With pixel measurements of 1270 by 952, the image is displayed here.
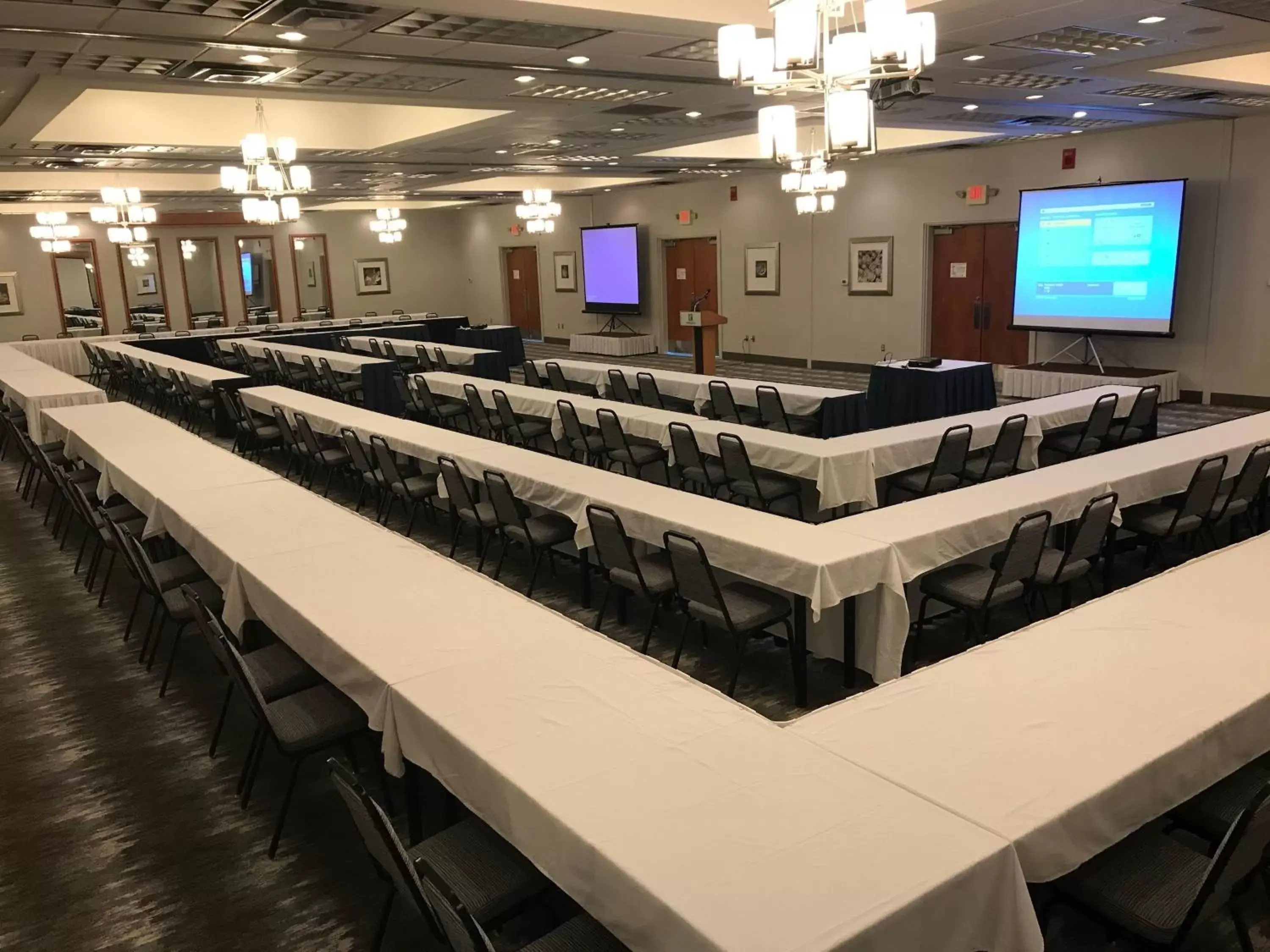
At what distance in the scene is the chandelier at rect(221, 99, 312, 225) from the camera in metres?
7.63

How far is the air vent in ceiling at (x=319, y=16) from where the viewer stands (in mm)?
4641

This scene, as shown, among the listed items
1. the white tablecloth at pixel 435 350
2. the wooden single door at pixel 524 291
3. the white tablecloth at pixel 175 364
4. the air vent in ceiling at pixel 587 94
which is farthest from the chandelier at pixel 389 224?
the air vent in ceiling at pixel 587 94

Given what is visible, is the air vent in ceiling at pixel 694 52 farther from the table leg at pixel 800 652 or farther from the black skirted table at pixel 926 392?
the black skirted table at pixel 926 392

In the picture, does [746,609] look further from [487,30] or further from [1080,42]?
[1080,42]

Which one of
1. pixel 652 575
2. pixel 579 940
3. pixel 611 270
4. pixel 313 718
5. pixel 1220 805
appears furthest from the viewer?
pixel 611 270

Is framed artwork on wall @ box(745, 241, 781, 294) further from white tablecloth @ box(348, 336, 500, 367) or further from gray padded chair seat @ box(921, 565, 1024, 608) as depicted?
gray padded chair seat @ box(921, 565, 1024, 608)

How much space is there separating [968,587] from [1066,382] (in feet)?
25.7

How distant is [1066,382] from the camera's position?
11.0m

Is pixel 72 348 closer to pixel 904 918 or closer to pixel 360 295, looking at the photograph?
pixel 360 295

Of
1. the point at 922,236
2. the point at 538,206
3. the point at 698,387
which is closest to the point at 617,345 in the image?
the point at 538,206

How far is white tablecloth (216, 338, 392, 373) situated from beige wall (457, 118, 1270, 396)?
264 inches

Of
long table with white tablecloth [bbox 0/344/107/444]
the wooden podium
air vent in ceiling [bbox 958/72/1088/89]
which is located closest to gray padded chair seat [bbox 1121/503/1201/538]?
air vent in ceiling [bbox 958/72/1088/89]

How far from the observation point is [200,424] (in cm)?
1191

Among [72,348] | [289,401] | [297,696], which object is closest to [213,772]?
[297,696]
